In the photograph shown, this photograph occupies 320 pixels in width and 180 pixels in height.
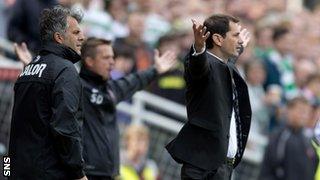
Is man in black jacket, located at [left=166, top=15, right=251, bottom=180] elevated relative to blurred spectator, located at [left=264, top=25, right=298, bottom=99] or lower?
lower

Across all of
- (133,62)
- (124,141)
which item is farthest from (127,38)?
(124,141)

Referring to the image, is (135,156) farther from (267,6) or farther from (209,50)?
(267,6)

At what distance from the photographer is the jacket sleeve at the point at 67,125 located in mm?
7992

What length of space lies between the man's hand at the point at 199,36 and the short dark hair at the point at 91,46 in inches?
88.0

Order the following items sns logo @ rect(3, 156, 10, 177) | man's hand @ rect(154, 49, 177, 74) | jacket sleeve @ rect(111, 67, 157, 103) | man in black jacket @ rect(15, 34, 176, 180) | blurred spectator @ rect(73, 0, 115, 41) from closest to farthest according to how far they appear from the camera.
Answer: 1. sns logo @ rect(3, 156, 10, 177)
2. man in black jacket @ rect(15, 34, 176, 180)
3. jacket sleeve @ rect(111, 67, 157, 103)
4. man's hand @ rect(154, 49, 177, 74)
5. blurred spectator @ rect(73, 0, 115, 41)

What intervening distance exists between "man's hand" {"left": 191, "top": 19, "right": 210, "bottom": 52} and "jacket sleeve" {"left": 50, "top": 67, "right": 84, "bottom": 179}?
969 millimetres

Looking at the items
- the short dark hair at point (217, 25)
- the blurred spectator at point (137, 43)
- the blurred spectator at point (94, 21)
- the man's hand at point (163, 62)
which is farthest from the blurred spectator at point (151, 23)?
the short dark hair at point (217, 25)

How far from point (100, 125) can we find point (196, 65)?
1.99 m

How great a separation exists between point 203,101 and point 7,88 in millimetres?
4736

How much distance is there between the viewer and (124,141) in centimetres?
1336

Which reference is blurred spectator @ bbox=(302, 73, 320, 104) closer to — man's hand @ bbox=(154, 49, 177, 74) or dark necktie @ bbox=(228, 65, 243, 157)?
man's hand @ bbox=(154, 49, 177, 74)

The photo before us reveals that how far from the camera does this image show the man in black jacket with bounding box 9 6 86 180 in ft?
26.3

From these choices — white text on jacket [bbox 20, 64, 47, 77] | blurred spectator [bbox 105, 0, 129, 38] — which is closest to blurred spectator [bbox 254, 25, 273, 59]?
blurred spectator [bbox 105, 0, 129, 38]

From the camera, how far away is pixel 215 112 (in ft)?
28.6
